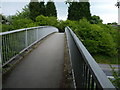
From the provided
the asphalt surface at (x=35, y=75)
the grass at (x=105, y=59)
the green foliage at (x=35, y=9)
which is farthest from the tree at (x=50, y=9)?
the asphalt surface at (x=35, y=75)

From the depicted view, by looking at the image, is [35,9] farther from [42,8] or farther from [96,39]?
[96,39]

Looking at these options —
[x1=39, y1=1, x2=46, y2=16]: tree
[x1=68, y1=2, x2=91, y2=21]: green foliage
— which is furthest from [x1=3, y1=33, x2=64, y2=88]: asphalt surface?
[x1=68, y1=2, x2=91, y2=21]: green foliage

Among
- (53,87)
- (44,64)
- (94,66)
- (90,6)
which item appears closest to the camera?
(94,66)

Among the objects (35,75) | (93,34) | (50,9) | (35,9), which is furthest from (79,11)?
(35,75)

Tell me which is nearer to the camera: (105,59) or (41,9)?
(105,59)

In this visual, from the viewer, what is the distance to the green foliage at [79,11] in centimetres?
3459

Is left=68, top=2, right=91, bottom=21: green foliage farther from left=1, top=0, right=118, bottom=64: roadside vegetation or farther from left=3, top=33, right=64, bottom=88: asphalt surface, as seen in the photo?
left=3, top=33, right=64, bottom=88: asphalt surface

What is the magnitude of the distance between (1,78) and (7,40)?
1.11 meters

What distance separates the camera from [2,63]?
3828mm

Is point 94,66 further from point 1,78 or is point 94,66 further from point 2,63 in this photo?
point 2,63

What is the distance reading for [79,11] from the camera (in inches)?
1364

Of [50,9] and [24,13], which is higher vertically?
[50,9]

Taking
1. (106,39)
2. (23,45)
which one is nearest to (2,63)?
(23,45)

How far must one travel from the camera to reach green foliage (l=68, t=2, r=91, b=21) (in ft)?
113
